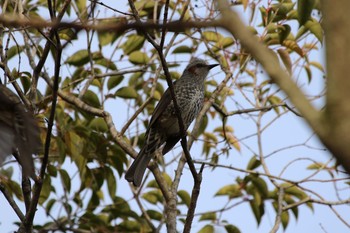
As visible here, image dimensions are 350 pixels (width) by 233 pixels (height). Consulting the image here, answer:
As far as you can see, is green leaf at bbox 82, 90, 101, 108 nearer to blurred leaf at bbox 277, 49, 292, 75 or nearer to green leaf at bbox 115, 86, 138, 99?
green leaf at bbox 115, 86, 138, 99

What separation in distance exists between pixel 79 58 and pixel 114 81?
1.33 feet

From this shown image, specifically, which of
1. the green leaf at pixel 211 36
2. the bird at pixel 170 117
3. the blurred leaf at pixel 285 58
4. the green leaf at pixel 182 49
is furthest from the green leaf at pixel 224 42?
the blurred leaf at pixel 285 58

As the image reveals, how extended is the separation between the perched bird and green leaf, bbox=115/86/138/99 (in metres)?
2.93

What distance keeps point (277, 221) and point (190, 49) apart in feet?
7.10

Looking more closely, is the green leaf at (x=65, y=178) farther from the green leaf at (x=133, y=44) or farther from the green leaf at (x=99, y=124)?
the green leaf at (x=133, y=44)

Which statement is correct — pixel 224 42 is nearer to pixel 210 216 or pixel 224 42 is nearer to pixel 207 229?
pixel 210 216

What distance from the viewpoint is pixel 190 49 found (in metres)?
5.62

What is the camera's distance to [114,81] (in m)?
5.29

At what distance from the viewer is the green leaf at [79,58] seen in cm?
507

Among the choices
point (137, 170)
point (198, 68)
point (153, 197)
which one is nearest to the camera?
point (137, 170)

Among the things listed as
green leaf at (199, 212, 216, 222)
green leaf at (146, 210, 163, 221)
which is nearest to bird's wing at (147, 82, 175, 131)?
green leaf at (146, 210, 163, 221)

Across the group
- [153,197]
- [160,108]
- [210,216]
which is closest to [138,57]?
[160,108]

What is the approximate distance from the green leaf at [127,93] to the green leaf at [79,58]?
1.31 ft

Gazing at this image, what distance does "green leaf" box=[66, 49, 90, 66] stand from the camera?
16.6 feet
